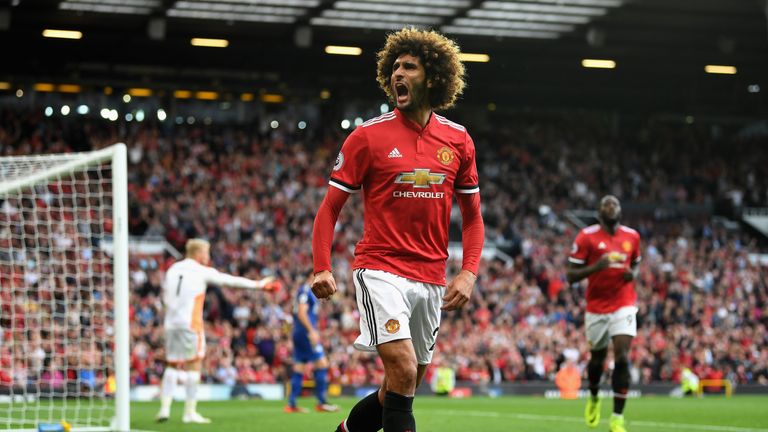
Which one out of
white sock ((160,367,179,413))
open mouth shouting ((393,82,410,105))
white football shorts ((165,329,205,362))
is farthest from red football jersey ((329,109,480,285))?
white sock ((160,367,179,413))

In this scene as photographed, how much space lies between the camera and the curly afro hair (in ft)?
20.2

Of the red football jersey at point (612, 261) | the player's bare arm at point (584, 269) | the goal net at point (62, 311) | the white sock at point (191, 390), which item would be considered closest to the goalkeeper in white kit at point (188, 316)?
the white sock at point (191, 390)

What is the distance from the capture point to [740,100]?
41875 millimetres

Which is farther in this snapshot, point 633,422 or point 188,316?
point 633,422

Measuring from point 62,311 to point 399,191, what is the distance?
16.5m

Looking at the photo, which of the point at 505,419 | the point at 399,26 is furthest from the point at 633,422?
the point at 399,26

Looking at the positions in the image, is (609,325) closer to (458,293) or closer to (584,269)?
(584,269)

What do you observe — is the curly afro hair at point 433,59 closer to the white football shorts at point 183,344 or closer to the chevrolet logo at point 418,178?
the chevrolet logo at point 418,178

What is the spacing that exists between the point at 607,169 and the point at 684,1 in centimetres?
1206

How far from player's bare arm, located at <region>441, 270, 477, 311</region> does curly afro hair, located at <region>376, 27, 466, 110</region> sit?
98cm

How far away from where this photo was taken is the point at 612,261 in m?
11.3

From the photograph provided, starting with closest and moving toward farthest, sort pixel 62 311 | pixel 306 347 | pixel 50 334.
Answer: pixel 306 347, pixel 50 334, pixel 62 311

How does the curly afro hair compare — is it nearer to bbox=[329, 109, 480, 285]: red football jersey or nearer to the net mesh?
bbox=[329, 109, 480, 285]: red football jersey

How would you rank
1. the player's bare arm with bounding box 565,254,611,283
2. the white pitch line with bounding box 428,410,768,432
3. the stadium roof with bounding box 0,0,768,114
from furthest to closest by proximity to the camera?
the stadium roof with bounding box 0,0,768,114
the white pitch line with bounding box 428,410,768,432
the player's bare arm with bounding box 565,254,611,283
